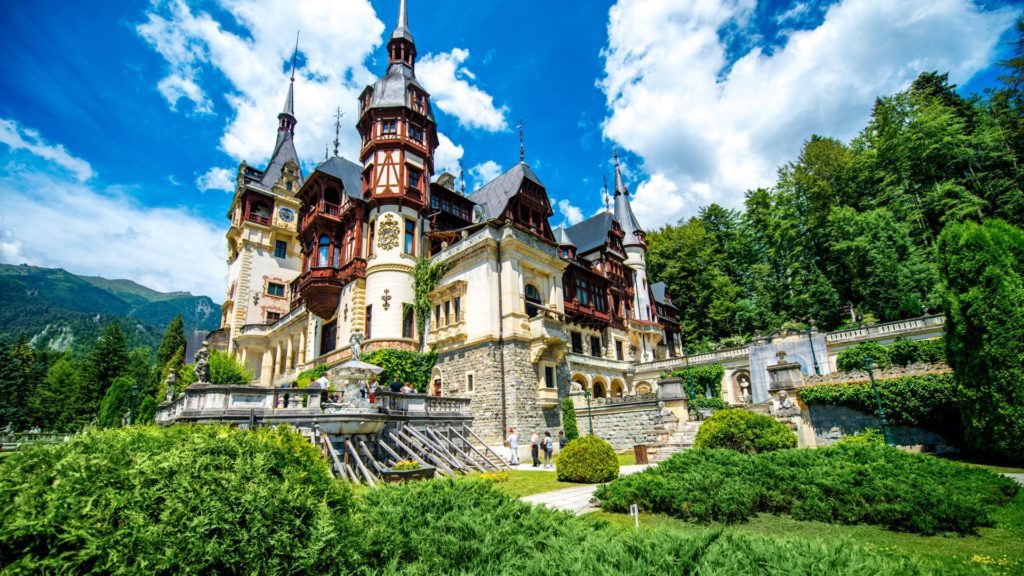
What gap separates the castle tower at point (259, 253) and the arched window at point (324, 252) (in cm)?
1169

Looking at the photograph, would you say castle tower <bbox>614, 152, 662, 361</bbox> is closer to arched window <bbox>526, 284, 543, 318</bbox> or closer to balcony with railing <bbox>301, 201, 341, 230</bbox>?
arched window <bbox>526, 284, 543, 318</bbox>

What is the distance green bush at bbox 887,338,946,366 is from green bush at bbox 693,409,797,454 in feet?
54.9

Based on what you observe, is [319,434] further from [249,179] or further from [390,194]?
[249,179]

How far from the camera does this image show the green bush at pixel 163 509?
3234 millimetres

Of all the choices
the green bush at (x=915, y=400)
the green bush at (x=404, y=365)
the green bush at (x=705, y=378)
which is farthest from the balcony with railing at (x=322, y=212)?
the green bush at (x=915, y=400)

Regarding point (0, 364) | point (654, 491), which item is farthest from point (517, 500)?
point (0, 364)

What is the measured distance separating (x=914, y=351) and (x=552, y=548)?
31674mm

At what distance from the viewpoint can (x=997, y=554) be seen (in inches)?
238

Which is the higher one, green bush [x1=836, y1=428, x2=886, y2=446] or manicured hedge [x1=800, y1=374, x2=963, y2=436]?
manicured hedge [x1=800, y1=374, x2=963, y2=436]

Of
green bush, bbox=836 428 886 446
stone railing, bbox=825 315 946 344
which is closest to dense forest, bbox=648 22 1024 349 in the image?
stone railing, bbox=825 315 946 344

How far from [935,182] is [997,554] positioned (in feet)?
140

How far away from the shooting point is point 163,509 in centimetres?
361

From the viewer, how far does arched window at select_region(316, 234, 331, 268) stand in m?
33.8

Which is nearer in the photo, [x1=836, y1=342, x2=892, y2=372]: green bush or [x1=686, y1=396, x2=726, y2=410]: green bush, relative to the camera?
[x1=836, y1=342, x2=892, y2=372]: green bush
